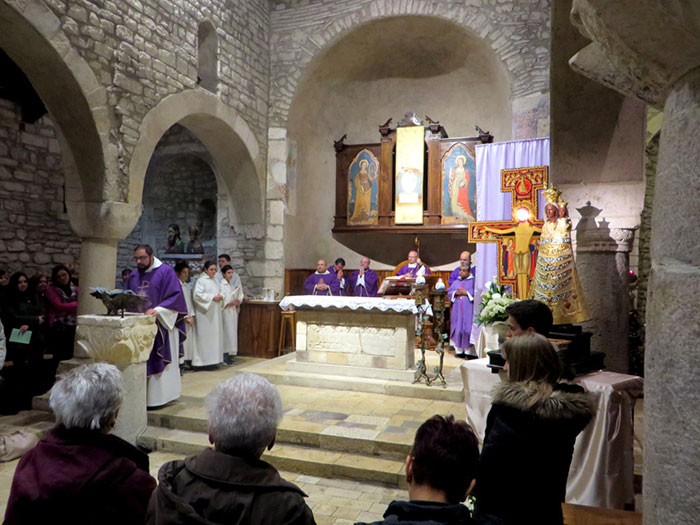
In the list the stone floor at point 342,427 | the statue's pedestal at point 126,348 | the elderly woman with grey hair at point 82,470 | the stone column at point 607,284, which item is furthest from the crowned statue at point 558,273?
the statue's pedestal at point 126,348

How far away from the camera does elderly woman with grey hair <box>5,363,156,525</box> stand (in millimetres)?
1700

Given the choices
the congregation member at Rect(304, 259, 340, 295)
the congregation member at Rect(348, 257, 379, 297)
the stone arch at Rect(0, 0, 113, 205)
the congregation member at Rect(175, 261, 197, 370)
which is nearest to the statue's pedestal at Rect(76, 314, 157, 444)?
the stone arch at Rect(0, 0, 113, 205)

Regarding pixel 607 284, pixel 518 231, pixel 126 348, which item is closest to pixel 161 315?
pixel 126 348

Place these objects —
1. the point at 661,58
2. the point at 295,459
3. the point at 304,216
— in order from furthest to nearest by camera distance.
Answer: the point at 304,216 < the point at 295,459 < the point at 661,58

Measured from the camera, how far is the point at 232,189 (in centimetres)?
1014

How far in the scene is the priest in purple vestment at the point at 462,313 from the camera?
30.2 feet

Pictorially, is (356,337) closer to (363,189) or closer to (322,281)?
(322,281)

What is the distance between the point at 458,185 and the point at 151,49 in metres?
5.85

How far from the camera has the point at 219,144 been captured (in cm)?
962

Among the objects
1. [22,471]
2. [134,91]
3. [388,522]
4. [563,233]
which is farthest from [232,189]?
[388,522]

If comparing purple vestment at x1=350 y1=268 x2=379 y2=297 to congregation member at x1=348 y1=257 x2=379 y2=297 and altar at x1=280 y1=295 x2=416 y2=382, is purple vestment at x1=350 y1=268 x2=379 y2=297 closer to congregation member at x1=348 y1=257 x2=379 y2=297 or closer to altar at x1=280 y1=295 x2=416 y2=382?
congregation member at x1=348 y1=257 x2=379 y2=297

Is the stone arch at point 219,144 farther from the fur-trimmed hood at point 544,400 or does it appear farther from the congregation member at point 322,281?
the fur-trimmed hood at point 544,400

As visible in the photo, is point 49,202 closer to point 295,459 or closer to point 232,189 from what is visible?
point 232,189

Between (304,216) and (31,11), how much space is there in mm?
6487
